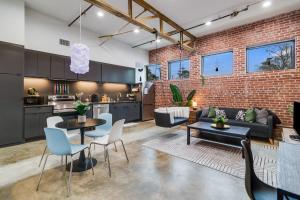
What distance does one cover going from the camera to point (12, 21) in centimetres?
406

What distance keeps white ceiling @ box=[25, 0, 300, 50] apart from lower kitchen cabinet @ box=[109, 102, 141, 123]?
118 inches

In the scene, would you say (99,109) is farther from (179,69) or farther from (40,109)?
(179,69)

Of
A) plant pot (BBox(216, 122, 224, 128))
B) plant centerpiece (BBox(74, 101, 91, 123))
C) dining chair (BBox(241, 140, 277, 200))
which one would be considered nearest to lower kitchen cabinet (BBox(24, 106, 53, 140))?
plant centerpiece (BBox(74, 101, 91, 123))

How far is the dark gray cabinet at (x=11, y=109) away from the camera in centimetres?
389

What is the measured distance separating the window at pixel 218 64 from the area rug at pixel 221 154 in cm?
283

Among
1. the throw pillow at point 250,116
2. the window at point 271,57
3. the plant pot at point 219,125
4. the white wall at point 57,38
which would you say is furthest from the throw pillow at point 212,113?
the white wall at point 57,38

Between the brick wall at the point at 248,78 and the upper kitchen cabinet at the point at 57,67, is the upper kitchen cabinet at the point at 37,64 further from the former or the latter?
the brick wall at the point at 248,78

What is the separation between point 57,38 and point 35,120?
2728 mm

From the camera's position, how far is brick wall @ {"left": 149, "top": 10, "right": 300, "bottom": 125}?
4633 millimetres

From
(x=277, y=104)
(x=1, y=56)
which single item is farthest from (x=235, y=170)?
(x=1, y=56)

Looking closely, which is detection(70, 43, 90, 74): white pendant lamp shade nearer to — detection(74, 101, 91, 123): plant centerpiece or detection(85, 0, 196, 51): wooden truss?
detection(74, 101, 91, 123): plant centerpiece

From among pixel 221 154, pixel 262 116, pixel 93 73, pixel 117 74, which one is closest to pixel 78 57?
pixel 93 73

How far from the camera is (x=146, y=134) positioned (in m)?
5.27

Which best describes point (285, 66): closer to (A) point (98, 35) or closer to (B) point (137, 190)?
(B) point (137, 190)
